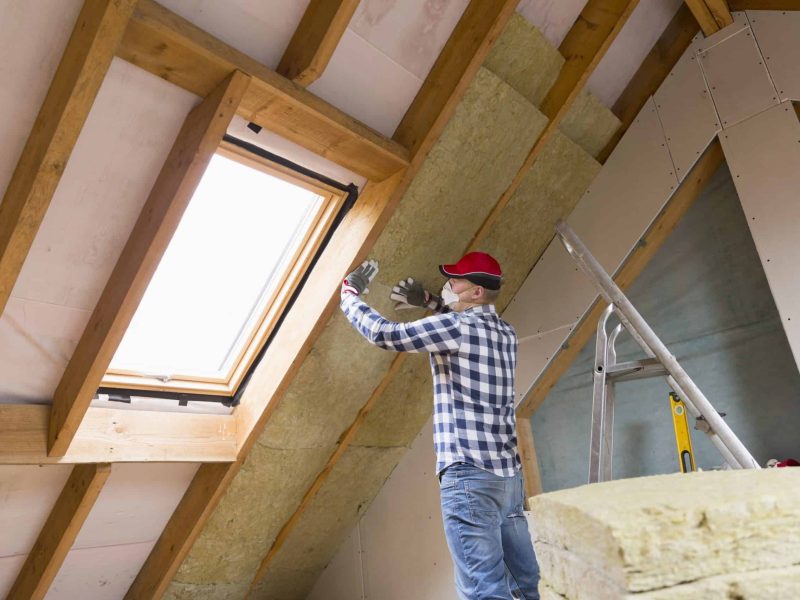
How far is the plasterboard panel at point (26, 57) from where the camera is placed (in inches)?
56.1

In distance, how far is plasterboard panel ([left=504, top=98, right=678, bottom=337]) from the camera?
8.82 feet

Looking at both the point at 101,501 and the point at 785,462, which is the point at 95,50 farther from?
the point at 785,462

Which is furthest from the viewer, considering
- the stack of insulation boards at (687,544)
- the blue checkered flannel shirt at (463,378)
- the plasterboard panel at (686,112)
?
the plasterboard panel at (686,112)

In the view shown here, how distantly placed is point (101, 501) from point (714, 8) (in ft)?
10.4

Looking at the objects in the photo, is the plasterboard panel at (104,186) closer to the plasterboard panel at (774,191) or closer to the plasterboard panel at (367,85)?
the plasterboard panel at (367,85)

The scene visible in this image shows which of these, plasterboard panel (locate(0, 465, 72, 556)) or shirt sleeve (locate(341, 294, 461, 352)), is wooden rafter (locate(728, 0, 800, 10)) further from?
plasterboard panel (locate(0, 465, 72, 556))

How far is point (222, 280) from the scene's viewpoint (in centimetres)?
251

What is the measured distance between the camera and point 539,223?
287 cm

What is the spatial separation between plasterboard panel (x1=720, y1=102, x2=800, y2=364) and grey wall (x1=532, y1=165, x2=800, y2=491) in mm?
133

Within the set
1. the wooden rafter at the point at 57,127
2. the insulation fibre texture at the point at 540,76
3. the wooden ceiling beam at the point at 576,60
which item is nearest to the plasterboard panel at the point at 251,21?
the wooden rafter at the point at 57,127

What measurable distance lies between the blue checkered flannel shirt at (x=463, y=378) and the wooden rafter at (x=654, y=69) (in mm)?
Result: 1316

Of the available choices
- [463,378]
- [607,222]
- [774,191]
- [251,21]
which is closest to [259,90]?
[251,21]

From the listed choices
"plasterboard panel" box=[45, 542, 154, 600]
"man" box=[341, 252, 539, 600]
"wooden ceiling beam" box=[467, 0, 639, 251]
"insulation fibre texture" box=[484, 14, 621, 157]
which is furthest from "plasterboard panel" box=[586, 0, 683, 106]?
"plasterboard panel" box=[45, 542, 154, 600]

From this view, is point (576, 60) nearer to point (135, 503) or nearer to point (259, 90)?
point (259, 90)
